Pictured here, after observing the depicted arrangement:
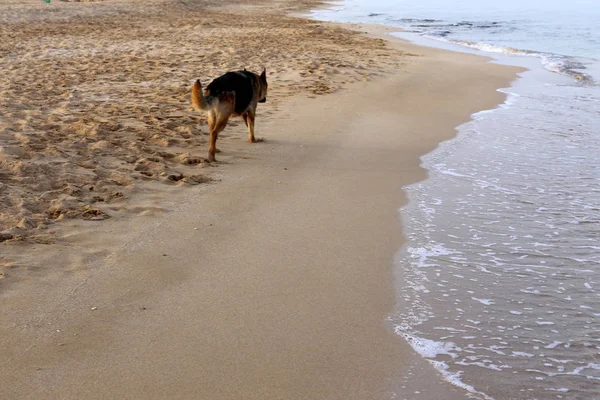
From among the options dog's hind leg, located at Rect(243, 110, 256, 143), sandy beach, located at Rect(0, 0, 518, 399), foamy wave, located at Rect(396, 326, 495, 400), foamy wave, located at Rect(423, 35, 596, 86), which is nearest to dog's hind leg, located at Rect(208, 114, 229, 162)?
sandy beach, located at Rect(0, 0, 518, 399)

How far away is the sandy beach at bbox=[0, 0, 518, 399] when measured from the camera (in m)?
3.40

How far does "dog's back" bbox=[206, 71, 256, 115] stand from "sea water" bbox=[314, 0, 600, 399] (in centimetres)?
233

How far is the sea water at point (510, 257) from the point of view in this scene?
360 cm

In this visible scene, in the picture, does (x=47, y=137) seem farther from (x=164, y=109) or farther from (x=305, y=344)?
(x=305, y=344)

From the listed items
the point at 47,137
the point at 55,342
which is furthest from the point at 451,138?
the point at 55,342

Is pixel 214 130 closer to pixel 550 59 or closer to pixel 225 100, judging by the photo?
pixel 225 100

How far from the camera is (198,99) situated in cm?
737

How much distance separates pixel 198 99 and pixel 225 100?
44cm

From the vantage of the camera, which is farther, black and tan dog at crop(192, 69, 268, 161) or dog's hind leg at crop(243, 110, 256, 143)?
dog's hind leg at crop(243, 110, 256, 143)

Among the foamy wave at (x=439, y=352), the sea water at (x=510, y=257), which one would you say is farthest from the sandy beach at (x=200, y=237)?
the sea water at (x=510, y=257)

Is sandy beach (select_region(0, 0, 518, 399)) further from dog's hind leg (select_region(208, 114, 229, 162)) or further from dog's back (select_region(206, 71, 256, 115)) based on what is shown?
dog's back (select_region(206, 71, 256, 115))

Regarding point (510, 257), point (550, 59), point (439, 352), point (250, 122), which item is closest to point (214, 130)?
point (250, 122)

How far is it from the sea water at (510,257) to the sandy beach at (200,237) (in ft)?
0.72

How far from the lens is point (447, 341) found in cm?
379
